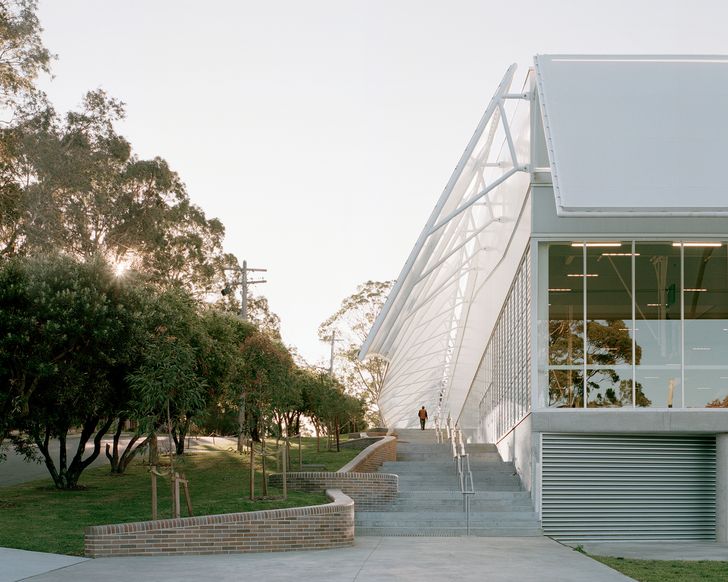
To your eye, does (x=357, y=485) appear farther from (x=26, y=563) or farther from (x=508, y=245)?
(x=26, y=563)

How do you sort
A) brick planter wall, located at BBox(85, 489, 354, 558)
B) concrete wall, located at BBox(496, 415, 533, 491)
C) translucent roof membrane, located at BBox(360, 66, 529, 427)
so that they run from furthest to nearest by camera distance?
1. translucent roof membrane, located at BBox(360, 66, 529, 427)
2. concrete wall, located at BBox(496, 415, 533, 491)
3. brick planter wall, located at BBox(85, 489, 354, 558)

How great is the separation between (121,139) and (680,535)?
2517 cm

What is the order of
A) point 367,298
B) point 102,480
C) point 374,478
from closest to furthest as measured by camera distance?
point 374,478 → point 102,480 → point 367,298

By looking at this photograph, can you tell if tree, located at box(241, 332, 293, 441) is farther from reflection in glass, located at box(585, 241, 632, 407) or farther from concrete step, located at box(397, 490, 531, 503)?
reflection in glass, located at box(585, 241, 632, 407)

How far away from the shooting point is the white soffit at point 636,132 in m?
19.9

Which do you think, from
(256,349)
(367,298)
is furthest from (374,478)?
(367,298)

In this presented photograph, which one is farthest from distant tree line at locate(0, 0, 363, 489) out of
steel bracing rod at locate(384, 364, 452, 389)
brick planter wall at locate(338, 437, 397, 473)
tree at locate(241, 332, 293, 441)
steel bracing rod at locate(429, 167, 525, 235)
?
steel bracing rod at locate(384, 364, 452, 389)

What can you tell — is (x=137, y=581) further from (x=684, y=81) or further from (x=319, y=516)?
(x=684, y=81)

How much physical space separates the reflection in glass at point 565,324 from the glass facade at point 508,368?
0.68 m

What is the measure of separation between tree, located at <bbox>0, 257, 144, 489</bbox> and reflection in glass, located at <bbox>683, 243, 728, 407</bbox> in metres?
11.8

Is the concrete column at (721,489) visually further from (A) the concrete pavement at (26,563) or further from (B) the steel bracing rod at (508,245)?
(A) the concrete pavement at (26,563)

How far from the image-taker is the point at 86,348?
2133 cm

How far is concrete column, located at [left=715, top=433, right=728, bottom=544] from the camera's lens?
21234mm

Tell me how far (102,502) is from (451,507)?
7429mm
